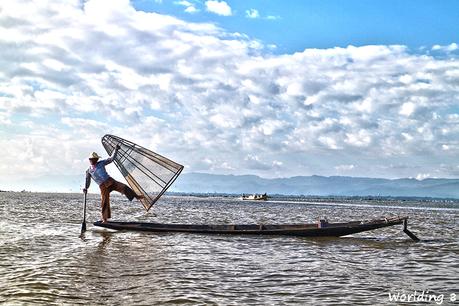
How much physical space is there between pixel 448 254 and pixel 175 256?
932 centimetres

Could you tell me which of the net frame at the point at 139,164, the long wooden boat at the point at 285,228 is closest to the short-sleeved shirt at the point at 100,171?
the net frame at the point at 139,164

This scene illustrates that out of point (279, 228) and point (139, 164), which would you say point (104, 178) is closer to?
point (139, 164)

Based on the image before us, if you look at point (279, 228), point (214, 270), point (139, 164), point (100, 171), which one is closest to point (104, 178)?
point (100, 171)

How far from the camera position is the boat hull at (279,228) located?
792 inches

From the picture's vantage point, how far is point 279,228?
68.3 ft

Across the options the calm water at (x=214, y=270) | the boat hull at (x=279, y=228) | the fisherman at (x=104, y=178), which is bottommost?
the calm water at (x=214, y=270)

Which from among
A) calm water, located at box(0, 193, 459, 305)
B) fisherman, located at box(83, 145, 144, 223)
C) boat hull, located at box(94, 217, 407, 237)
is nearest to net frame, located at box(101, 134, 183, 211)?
fisherman, located at box(83, 145, 144, 223)

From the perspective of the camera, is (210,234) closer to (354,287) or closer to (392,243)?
(392,243)

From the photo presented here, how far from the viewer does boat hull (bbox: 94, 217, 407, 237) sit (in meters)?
20.1

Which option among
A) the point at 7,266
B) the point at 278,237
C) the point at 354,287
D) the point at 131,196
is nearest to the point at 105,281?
the point at 7,266

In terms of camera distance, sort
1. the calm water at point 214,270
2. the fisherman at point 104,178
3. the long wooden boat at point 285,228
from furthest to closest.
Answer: the long wooden boat at point 285,228, the fisherman at point 104,178, the calm water at point 214,270

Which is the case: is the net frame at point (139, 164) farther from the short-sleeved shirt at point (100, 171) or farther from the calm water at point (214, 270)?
the calm water at point (214, 270)

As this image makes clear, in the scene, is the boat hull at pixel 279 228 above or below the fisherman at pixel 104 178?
below

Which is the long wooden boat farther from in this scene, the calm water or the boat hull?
the calm water
